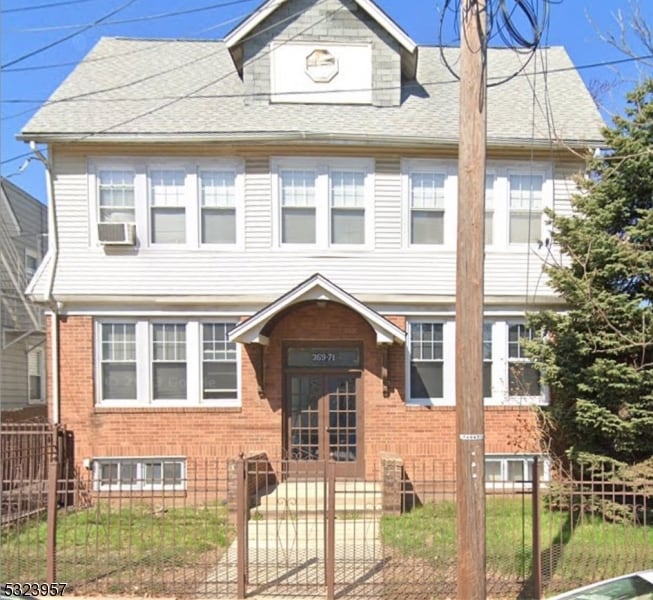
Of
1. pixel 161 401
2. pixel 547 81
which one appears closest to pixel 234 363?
pixel 161 401

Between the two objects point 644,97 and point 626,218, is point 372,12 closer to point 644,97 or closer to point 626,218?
point 644,97

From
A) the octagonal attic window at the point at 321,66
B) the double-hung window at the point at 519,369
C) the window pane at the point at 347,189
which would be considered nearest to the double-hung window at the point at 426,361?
the double-hung window at the point at 519,369

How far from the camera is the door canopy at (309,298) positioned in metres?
9.59

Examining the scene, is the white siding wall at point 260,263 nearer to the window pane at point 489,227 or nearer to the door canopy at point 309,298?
the window pane at point 489,227

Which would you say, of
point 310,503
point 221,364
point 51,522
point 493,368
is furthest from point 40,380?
point 493,368

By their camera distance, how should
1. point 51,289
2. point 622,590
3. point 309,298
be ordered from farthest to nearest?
point 51,289 < point 309,298 < point 622,590

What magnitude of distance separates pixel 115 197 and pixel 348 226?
4319 mm

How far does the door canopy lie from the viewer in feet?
31.4

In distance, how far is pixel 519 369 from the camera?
34.7ft

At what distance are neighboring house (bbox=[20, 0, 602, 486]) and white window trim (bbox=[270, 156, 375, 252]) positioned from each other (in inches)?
1.1

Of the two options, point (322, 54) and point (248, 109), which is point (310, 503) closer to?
point (248, 109)

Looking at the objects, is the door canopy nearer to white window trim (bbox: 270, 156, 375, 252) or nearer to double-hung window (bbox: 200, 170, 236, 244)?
white window trim (bbox: 270, 156, 375, 252)

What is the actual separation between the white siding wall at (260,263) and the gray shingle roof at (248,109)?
0.62 meters

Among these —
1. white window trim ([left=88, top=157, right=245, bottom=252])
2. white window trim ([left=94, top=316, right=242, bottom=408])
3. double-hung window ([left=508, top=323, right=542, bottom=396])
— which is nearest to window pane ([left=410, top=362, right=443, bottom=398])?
double-hung window ([left=508, top=323, right=542, bottom=396])
